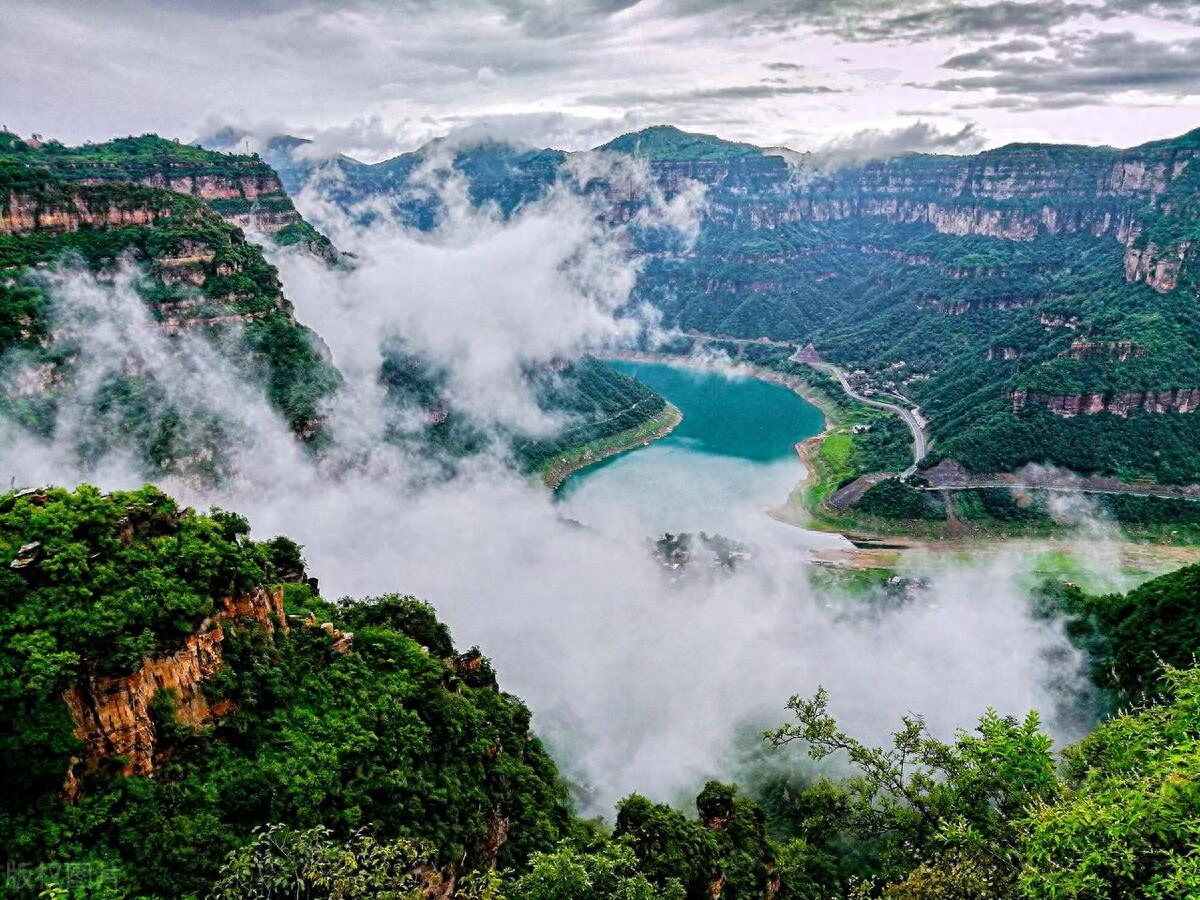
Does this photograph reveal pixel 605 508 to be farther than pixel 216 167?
No

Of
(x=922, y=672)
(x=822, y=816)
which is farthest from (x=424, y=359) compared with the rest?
(x=822, y=816)

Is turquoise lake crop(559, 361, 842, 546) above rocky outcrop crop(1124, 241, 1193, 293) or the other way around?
the other way around

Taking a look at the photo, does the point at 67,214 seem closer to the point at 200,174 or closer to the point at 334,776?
the point at 200,174

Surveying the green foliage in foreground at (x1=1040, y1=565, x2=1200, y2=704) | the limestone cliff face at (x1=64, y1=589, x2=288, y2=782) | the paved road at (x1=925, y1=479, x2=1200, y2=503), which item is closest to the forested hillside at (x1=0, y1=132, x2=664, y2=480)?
the limestone cliff face at (x1=64, y1=589, x2=288, y2=782)

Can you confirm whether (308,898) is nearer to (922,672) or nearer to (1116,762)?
(1116,762)

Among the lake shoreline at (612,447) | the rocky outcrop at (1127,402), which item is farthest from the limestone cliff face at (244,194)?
the rocky outcrop at (1127,402)

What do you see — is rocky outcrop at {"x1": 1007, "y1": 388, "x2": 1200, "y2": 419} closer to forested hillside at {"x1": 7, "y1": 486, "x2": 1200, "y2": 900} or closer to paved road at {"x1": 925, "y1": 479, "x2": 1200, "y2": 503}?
paved road at {"x1": 925, "y1": 479, "x2": 1200, "y2": 503}

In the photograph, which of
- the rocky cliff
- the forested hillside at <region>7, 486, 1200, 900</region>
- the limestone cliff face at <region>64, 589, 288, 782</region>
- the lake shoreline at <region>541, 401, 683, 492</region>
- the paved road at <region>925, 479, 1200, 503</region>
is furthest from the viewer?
the lake shoreline at <region>541, 401, 683, 492</region>
